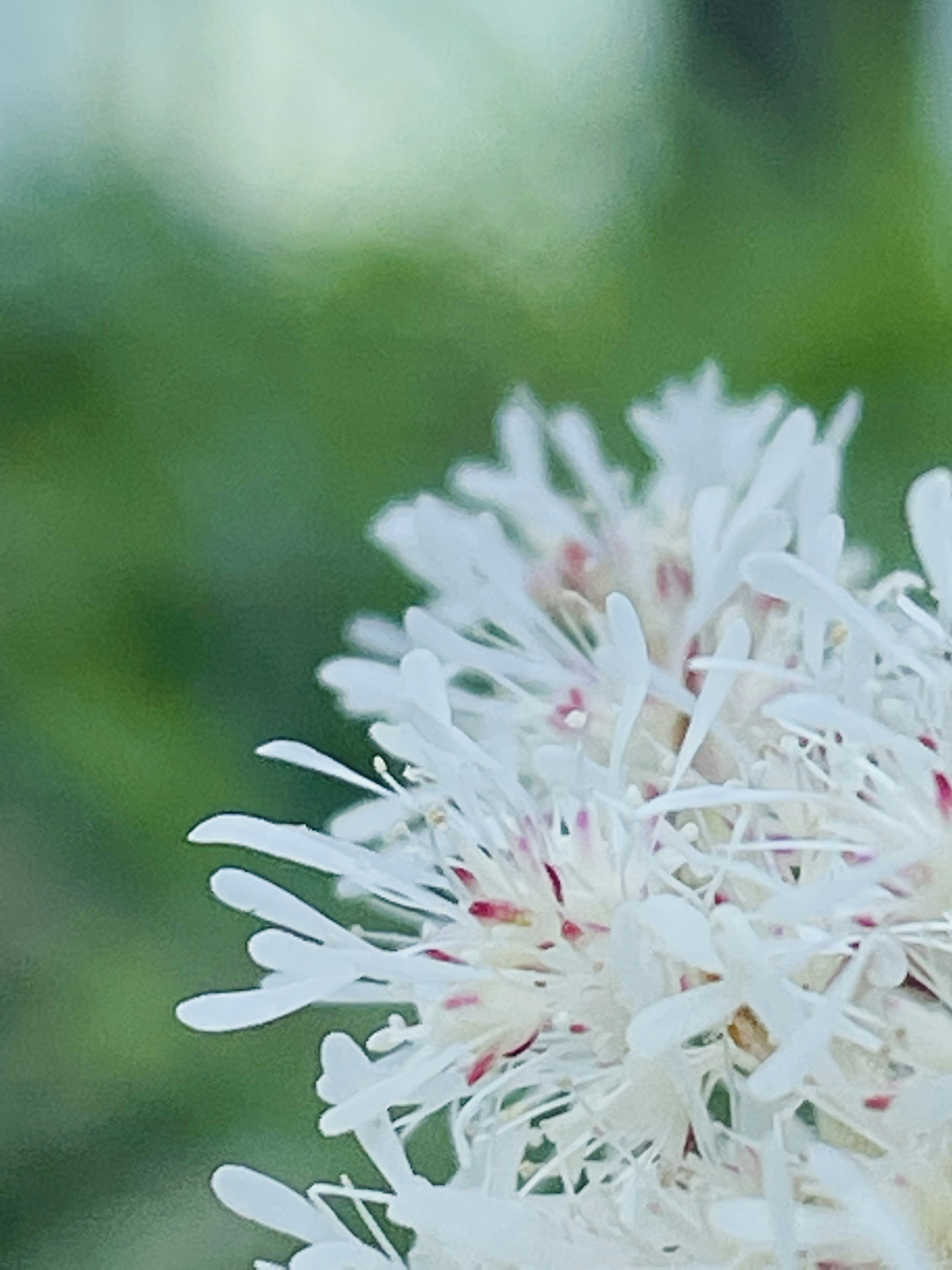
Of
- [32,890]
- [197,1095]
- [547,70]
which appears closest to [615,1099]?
[197,1095]

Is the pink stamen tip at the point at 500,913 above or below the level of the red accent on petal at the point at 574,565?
→ below

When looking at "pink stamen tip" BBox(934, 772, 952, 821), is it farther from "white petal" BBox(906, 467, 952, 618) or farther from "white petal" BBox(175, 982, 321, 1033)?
"white petal" BBox(175, 982, 321, 1033)

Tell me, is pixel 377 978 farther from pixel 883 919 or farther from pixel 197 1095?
pixel 197 1095

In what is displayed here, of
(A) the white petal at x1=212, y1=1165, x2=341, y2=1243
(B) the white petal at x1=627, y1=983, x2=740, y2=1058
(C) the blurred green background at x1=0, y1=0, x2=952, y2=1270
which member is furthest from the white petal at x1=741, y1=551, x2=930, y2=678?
(C) the blurred green background at x1=0, y1=0, x2=952, y2=1270

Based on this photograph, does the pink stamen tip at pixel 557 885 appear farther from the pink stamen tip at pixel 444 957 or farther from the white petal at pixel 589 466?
the white petal at pixel 589 466

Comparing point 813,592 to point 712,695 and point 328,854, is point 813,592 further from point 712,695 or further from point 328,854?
point 328,854

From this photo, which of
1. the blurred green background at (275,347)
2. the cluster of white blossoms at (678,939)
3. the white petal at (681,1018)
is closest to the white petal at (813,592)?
the cluster of white blossoms at (678,939)

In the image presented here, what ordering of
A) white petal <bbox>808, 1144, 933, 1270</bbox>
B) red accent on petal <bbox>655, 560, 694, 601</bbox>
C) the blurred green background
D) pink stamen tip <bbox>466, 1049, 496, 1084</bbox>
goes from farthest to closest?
the blurred green background → red accent on petal <bbox>655, 560, 694, 601</bbox> → pink stamen tip <bbox>466, 1049, 496, 1084</bbox> → white petal <bbox>808, 1144, 933, 1270</bbox>
